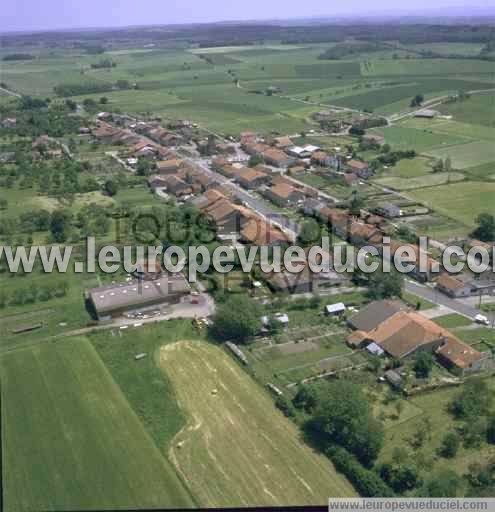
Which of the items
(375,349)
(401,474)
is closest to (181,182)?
(375,349)

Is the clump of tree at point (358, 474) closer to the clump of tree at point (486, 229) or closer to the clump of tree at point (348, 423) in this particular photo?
the clump of tree at point (348, 423)

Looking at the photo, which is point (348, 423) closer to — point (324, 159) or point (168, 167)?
point (168, 167)

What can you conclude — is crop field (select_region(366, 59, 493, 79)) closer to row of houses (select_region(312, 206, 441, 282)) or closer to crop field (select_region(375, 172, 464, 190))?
crop field (select_region(375, 172, 464, 190))

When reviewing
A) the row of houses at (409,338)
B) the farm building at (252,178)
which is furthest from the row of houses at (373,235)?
the farm building at (252,178)

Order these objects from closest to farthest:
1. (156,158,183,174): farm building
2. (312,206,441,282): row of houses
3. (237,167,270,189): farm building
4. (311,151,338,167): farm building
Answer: (312,206,441,282): row of houses < (237,167,270,189): farm building < (156,158,183,174): farm building < (311,151,338,167): farm building

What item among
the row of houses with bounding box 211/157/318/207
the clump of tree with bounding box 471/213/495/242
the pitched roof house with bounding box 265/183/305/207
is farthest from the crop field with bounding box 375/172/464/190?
the clump of tree with bounding box 471/213/495/242
